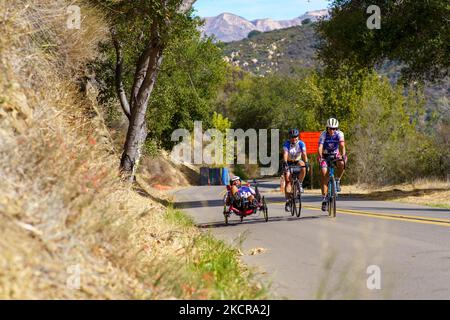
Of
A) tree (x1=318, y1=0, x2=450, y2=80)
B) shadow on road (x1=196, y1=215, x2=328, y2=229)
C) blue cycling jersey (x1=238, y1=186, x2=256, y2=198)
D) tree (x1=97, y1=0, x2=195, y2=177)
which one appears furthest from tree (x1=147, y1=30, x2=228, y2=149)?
blue cycling jersey (x1=238, y1=186, x2=256, y2=198)

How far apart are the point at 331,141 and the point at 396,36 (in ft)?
34.1

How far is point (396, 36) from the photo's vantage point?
71.6ft

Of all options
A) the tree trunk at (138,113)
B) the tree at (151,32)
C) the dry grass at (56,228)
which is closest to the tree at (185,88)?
the tree at (151,32)

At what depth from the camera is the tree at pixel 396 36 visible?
68.9ft

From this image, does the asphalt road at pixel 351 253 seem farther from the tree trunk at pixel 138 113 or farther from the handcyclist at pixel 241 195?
the tree trunk at pixel 138 113

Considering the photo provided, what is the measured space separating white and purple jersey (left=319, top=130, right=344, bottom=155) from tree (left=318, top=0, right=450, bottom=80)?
31.2ft

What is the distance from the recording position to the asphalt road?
601 centimetres

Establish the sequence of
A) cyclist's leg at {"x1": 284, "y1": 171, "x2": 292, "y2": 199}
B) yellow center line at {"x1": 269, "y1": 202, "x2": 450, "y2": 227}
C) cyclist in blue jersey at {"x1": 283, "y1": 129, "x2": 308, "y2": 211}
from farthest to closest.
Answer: cyclist's leg at {"x1": 284, "y1": 171, "x2": 292, "y2": 199} < cyclist in blue jersey at {"x1": 283, "y1": 129, "x2": 308, "y2": 211} < yellow center line at {"x1": 269, "y1": 202, "x2": 450, "y2": 227}

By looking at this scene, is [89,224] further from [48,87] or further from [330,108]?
[330,108]

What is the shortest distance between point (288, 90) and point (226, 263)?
92.7 meters

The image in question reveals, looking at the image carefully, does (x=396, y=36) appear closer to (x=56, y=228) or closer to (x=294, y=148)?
(x=294, y=148)

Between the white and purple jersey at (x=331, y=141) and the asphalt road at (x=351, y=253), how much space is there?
155 centimetres

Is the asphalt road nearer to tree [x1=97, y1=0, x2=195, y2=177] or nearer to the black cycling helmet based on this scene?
the black cycling helmet

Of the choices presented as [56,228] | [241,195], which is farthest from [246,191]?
[56,228]
